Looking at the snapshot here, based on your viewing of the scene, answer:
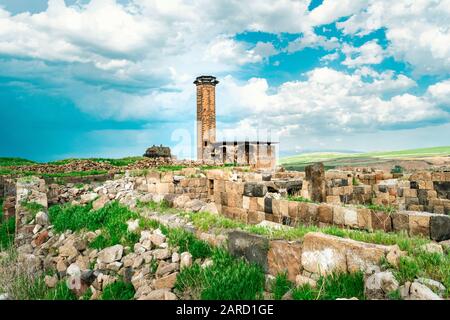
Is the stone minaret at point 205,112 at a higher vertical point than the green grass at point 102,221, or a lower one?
higher

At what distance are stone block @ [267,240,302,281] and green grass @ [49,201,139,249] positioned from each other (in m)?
2.80

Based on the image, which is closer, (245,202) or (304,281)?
(304,281)

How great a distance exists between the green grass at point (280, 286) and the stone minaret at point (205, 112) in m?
35.8

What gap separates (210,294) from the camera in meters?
3.62

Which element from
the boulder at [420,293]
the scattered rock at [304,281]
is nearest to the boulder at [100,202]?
the scattered rock at [304,281]

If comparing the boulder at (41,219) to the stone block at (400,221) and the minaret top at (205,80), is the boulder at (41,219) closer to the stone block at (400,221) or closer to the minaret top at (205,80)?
the stone block at (400,221)

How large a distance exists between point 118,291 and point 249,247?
1926 mm

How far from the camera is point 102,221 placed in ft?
24.3

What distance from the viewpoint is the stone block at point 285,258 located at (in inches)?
146

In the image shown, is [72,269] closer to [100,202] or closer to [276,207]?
[100,202]

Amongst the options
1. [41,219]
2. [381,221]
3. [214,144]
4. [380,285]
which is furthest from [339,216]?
[214,144]

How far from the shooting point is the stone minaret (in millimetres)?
39656

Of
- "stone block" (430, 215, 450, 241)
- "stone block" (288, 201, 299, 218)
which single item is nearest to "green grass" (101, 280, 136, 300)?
"stone block" (288, 201, 299, 218)
